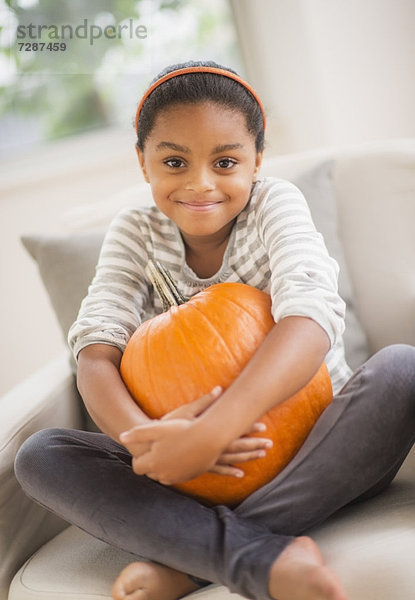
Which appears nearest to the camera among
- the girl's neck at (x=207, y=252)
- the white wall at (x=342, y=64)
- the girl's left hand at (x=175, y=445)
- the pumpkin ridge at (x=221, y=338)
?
the girl's left hand at (x=175, y=445)

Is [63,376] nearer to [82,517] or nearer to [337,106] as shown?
[82,517]

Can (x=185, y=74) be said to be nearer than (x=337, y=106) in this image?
Yes

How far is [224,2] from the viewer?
2.68m

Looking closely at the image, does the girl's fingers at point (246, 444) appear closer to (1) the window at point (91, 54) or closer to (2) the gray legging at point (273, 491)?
(2) the gray legging at point (273, 491)

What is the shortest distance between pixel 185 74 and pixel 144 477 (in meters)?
0.73

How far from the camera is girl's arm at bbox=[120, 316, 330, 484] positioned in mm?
953

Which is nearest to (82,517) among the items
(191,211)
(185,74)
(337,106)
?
(191,211)

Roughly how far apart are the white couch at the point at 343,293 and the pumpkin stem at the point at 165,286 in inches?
15.1

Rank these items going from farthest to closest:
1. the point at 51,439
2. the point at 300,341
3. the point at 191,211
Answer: the point at 191,211 < the point at 51,439 < the point at 300,341

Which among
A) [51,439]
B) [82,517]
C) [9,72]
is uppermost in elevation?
[9,72]

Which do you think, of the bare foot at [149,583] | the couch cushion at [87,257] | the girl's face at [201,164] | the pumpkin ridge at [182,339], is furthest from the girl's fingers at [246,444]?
the couch cushion at [87,257]

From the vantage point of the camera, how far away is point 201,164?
123cm

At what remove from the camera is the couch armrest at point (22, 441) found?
1231mm

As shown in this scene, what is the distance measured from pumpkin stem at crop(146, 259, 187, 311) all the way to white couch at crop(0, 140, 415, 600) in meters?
0.38
